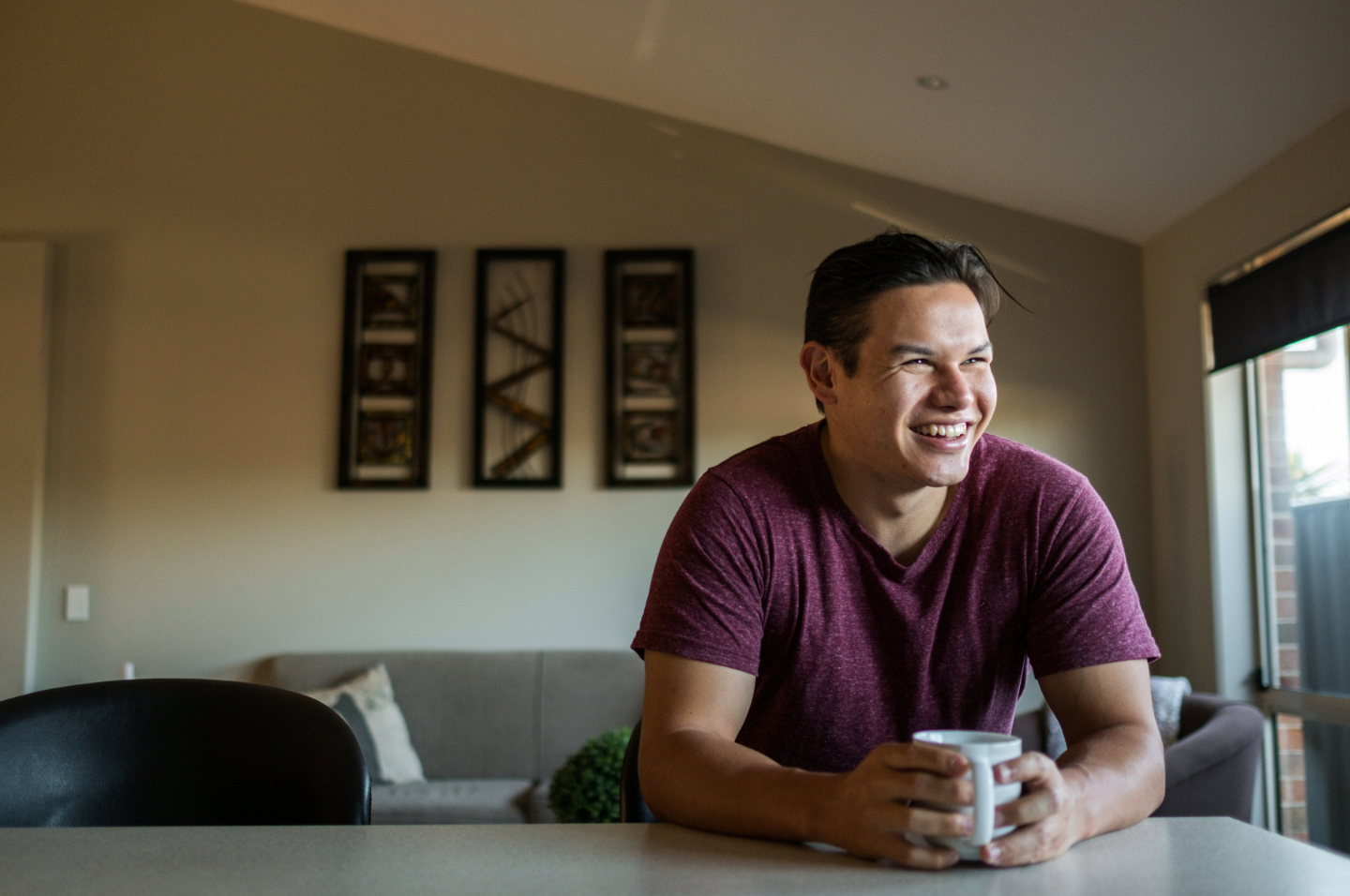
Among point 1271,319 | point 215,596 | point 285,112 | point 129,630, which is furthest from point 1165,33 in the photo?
point 129,630

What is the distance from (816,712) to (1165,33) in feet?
7.29

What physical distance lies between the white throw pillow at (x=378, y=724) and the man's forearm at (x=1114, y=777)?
2.83 m

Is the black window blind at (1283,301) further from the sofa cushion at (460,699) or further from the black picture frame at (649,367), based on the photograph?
the sofa cushion at (460,699)

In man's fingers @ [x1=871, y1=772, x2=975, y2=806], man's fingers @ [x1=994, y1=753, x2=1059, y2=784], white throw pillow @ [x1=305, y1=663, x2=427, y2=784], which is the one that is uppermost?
man's fingers @ [x1=994, y1=753, x2=1059, y2=784]

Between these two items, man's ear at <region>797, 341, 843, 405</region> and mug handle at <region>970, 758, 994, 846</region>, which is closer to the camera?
mug handle at <region>970, 758, 994, 846</region>

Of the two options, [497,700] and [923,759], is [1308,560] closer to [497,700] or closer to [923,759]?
[497,700]

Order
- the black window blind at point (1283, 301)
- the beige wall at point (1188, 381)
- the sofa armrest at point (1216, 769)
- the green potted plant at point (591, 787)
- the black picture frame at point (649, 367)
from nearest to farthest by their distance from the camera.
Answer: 1. the green potted plant at point (591, 787)
2. the sofa armrest at point (1216, 769)
3. the black window blind at point (1283, 301)
4. the beige wall at point (1188, 381)
5. the black picture frame at point (649, 367)

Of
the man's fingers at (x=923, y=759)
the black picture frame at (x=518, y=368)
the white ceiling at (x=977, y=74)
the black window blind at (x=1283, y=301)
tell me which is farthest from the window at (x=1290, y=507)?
the man's fingers at (x=923, y=759)

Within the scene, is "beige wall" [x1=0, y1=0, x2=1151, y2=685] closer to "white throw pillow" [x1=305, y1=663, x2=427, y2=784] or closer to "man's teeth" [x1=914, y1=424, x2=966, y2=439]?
"white throw pillow" [x1=305, y1=663, x2=427, y2=784]

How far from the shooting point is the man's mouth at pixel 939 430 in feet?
4.11

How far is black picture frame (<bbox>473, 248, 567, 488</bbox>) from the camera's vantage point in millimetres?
4086

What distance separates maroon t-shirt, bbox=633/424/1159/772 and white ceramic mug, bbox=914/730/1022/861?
1.14 ft

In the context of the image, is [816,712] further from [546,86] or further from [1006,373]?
[546,86]

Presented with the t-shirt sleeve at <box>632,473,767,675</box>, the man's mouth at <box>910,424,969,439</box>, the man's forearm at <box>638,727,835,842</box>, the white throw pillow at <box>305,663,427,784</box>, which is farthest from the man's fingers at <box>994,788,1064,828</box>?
the white throw pillow at <box>305,663,427,784</box>
